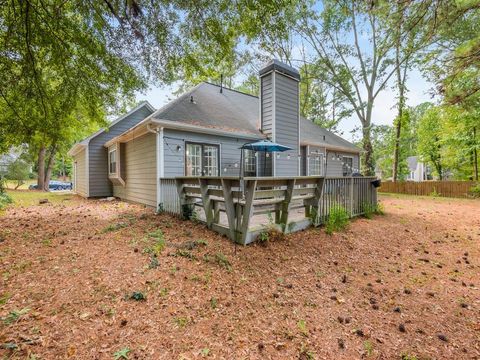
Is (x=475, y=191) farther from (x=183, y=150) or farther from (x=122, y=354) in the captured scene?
(x=122, y=354)

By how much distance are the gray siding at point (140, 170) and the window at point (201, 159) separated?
1.08m

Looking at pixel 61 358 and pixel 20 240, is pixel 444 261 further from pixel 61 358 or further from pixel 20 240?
pixel 20 240

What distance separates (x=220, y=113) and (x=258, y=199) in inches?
234

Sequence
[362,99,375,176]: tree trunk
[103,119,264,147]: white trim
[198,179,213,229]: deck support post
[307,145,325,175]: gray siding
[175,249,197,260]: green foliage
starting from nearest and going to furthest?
[175,249,197,260]: green foliage < [198,179,213,229]: deck support post < [103,119,264,147]: white trim < [307,145,325,175]: gray siding < [362,99,375,176]: tree trunk

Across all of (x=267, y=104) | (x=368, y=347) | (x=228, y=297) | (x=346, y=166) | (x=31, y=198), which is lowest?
(x=368, y=347)

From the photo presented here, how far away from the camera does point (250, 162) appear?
9.70 meters

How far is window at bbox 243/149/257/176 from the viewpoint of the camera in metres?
9.58

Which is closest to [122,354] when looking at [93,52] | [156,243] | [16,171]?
[156,243]

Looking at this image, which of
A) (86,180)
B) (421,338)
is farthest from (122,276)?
(86,180)

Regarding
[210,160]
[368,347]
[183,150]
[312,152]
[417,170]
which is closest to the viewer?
[368,347]

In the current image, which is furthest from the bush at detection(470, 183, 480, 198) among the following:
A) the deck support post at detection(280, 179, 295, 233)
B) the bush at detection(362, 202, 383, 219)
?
the deck support post at detection(280, 179, 295, 233)

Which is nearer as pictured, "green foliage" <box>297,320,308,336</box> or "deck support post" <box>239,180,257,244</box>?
"green foliage" <box>297,320,308,336</box>

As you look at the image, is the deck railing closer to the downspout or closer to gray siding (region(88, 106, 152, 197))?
the downspout

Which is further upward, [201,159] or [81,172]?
[201,159]
